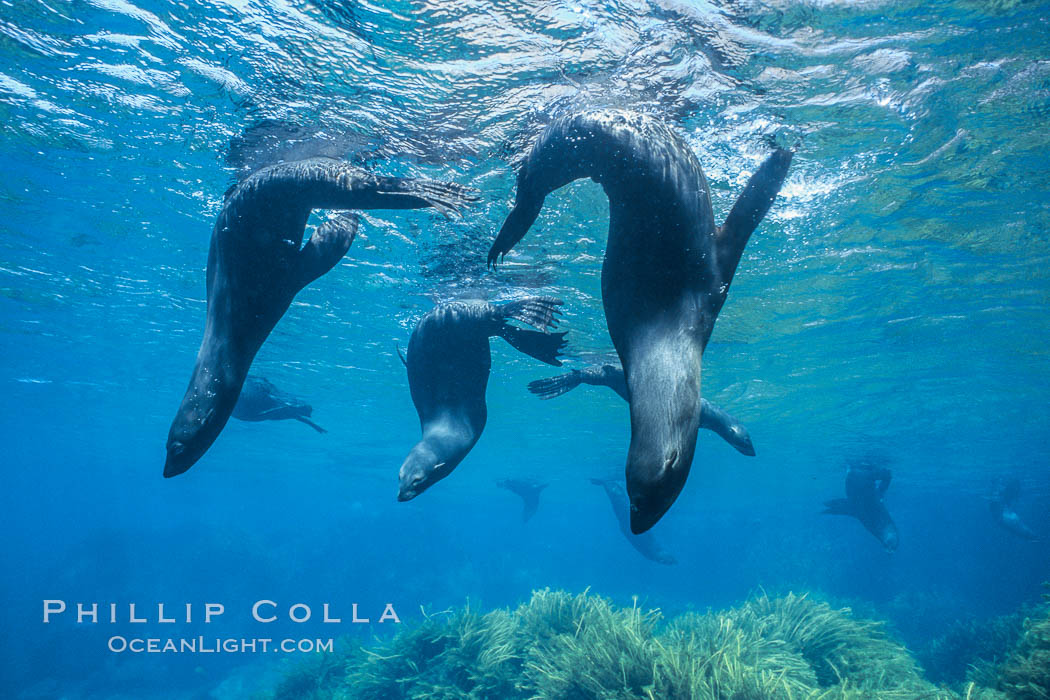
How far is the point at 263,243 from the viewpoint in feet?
10.2

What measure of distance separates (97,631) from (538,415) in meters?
29.2

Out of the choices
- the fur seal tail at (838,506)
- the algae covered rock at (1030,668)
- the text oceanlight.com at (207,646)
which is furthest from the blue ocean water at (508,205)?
the algae covered rock at (1030,668)

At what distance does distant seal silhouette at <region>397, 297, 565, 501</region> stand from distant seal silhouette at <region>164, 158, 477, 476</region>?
1777 mm

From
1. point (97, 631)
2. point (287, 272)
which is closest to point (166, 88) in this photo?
point (287, 272)

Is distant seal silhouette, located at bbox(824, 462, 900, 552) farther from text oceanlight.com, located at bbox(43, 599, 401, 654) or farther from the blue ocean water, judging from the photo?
text oceanlight.com, located at bbox(43, 599, 401, 654)

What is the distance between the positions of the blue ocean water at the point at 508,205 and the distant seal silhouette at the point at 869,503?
371 cm

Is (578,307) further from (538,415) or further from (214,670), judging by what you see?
(214,670)

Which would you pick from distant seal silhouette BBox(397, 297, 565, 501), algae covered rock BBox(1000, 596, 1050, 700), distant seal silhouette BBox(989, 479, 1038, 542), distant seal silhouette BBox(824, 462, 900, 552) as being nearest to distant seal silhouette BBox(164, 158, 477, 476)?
distant seal silhouette BBox(397, 297, 565, 501)

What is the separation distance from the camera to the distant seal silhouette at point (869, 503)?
18.6m

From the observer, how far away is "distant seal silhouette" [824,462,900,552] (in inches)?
733

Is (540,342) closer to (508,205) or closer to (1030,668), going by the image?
(508,205)

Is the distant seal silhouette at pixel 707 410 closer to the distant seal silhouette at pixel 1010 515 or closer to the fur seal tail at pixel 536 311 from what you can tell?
the fur seal tail at pixel 536 311

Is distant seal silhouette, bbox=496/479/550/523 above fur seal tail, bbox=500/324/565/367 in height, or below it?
above

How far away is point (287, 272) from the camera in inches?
129
